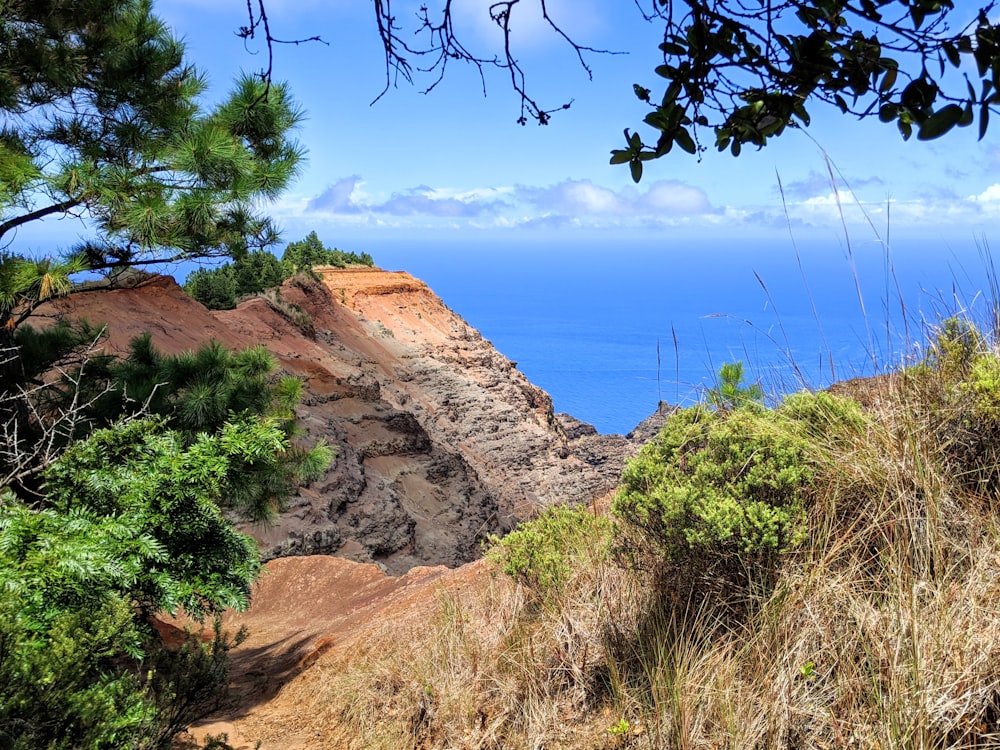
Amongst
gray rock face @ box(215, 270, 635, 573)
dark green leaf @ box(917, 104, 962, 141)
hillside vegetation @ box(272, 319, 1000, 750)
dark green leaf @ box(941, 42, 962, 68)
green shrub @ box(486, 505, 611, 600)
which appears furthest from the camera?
gray rock face @ box(215, 270, 635, 573)

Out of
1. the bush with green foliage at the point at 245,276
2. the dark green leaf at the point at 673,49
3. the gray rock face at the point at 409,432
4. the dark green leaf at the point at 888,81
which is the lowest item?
the gray rock face at the point at 409,432

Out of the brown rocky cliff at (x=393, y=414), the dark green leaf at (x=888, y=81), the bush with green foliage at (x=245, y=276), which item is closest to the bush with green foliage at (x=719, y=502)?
the dark green leaf at (x=888, y=81)

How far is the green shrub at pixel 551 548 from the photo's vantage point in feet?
13.7

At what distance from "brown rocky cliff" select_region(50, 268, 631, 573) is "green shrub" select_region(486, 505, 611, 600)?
1020mm

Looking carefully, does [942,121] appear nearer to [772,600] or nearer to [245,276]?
[772,600]

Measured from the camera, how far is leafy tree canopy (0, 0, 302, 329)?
19.5 feet

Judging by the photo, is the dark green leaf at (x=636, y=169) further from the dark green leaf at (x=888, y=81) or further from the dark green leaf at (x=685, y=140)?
the dark green leaf at (x=888, y=81)

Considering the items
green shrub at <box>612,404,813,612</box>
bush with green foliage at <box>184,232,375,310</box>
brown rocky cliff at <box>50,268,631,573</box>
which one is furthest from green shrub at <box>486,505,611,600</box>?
bush with green foliage at <box>184,232,375,310</box>

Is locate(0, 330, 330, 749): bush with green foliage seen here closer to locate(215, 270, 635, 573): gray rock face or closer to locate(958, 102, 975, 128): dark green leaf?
locate(958, 102, 975, 128): dark green leaf

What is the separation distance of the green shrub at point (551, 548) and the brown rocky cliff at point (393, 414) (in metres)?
1.02

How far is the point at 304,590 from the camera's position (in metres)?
10.1

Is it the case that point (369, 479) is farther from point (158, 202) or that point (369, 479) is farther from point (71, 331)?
point (158, 202)

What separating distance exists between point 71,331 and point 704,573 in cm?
629

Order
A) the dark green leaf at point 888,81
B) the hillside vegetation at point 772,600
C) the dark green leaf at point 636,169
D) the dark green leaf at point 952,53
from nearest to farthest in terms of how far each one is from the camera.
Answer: the dark green leaf at point 952,53 → the dark green leaf at point 888,81 → the dark green leaf at point 636,169 → the hillside vegetation at point 772,600
